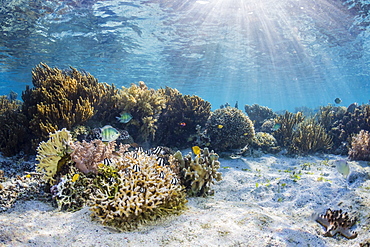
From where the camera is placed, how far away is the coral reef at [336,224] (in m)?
3.37

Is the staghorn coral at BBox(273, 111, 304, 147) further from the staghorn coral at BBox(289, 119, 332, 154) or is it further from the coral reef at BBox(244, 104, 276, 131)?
the coral reef at BBox(244, 104, 276, 131)

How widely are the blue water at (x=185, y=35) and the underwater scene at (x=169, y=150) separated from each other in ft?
0.55

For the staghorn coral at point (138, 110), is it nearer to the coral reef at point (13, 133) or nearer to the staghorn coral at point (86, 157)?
the coral reef at point (13, 133)

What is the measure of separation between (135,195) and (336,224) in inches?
133

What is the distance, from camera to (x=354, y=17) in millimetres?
15859

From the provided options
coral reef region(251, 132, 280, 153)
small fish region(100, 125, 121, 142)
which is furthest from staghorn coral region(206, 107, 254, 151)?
small fish region(100, 125, 121, 142)

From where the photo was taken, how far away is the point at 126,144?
6.50m

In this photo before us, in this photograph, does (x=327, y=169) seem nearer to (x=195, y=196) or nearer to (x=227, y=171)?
(x=227, y=171)

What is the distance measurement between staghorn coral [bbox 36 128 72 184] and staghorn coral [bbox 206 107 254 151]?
5.85 metres

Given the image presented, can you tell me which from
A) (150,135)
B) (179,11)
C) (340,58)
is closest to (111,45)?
(179,11)

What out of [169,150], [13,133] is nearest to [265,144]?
[169,150]

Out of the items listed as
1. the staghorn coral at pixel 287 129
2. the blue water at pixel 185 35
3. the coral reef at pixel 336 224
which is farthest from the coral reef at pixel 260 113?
the coral reef at pixel 336 224

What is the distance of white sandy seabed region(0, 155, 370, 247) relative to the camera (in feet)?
9.39

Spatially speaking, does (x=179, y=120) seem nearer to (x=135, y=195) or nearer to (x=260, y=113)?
(x=135, y=195)
